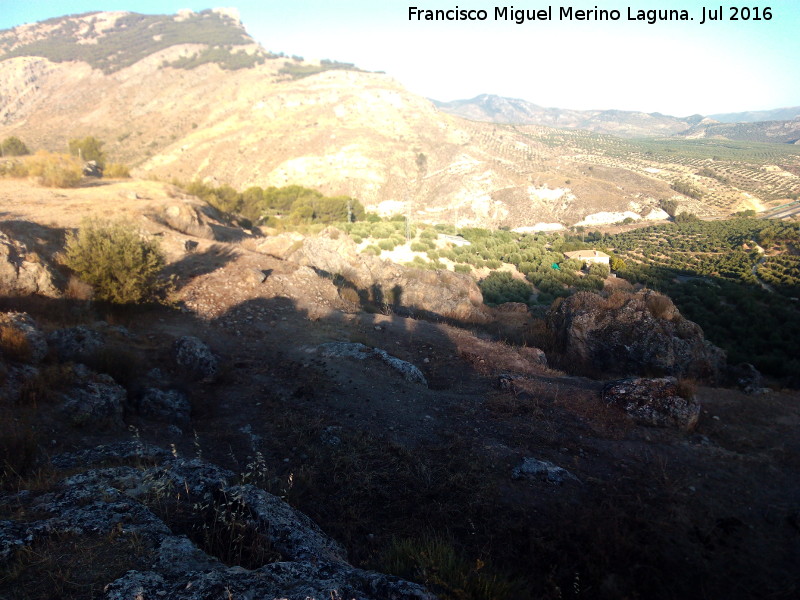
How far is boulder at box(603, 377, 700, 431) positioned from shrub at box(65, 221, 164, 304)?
11370 millimetres

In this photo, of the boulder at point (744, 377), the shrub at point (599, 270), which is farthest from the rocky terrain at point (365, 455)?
the shrub at point (599, 270)

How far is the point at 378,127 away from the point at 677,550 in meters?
95.4

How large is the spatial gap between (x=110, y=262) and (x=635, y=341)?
14237 mm

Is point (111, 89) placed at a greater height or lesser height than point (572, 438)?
greater

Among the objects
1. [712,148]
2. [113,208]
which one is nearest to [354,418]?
[113,208]

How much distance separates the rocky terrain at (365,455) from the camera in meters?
3.14

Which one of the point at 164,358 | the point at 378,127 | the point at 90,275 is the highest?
the point at 378,127

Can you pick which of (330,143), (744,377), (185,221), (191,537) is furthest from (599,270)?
(330,143)

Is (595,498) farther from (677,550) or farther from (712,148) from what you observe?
(712,148)

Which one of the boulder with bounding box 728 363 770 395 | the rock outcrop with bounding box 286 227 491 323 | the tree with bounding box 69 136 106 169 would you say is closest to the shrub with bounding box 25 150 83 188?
the rock outcrop with bounding box 286 227 491 323

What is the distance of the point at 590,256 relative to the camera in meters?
38.4

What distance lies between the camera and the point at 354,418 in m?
7.11

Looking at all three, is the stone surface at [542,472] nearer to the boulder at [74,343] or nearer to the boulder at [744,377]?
the boulder at [74,343]

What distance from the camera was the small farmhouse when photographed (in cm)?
3719
